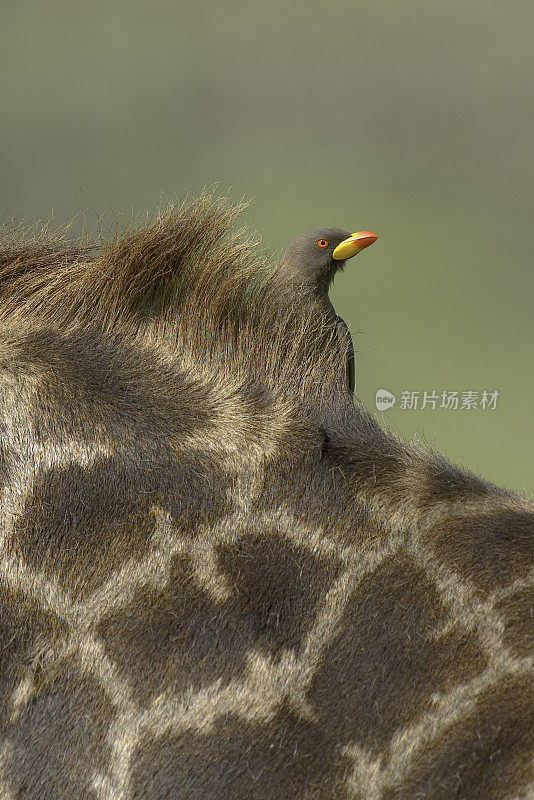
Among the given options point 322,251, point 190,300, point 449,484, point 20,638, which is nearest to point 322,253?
point 322,251

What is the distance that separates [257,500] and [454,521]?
4.5 inches

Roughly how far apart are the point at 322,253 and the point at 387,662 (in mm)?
433

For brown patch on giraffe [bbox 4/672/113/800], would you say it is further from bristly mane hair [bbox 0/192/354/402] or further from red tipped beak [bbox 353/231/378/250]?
red tipped beak [bbox 353/231/378/250]

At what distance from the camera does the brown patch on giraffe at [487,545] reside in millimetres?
448

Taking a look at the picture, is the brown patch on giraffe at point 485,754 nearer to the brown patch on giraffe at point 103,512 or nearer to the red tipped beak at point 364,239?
the brown patch on giraffe at point 103,512

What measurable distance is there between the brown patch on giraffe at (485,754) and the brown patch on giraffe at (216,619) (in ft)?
0.30

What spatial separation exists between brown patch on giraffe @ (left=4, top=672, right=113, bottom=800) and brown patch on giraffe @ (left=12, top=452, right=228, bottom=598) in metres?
0.06

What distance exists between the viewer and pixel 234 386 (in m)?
0.53

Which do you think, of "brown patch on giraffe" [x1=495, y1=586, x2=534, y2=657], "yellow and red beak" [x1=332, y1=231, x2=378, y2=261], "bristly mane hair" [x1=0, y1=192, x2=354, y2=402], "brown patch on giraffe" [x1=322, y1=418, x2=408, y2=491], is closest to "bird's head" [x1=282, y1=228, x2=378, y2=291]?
"yellow and red beak" [x1=332, y1=231, x2=378, y2=261]

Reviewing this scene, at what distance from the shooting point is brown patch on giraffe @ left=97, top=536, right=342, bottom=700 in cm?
45

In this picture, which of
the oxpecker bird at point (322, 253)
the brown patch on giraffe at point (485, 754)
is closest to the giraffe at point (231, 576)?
the brown patch on giraffe at point (485, 754)

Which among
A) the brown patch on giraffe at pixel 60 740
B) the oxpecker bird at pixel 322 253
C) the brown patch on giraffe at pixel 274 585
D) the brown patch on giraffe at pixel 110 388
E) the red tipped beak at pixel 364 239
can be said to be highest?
the red tipped beak at pixel 364 239

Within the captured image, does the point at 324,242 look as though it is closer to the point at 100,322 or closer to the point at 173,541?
the point at 100,322

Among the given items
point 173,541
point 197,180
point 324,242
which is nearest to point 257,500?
point 173,541
